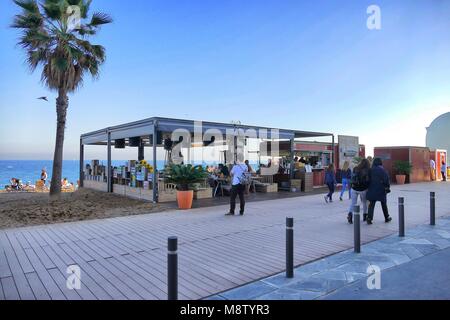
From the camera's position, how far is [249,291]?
11.9 ft

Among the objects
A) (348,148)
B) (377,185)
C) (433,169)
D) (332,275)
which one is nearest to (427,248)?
(377,185)

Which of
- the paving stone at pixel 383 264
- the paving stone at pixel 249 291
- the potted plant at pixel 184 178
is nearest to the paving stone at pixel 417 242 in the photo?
the paving stone at pixel 383 264

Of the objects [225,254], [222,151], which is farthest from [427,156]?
[225,254]

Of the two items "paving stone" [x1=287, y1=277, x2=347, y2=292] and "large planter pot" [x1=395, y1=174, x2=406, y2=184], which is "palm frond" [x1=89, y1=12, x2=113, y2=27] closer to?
"paving stone" [x1=287, y1=277, x2=347, y2=292]

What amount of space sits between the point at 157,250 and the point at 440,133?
4958cm

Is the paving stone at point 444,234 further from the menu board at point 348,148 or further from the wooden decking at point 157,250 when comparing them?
the menu board at point 348,148

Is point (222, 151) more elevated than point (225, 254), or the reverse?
point (222, 151)

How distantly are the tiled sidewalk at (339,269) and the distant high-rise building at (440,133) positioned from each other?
145 feet

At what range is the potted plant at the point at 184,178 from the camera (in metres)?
9.90

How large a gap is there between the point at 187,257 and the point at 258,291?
163 centimetres

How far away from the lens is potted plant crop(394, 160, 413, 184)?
21016 mm

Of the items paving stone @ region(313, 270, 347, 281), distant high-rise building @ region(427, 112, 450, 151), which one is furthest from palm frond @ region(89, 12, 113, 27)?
distant high-rise building @ region(427, 112, 450, 151)
